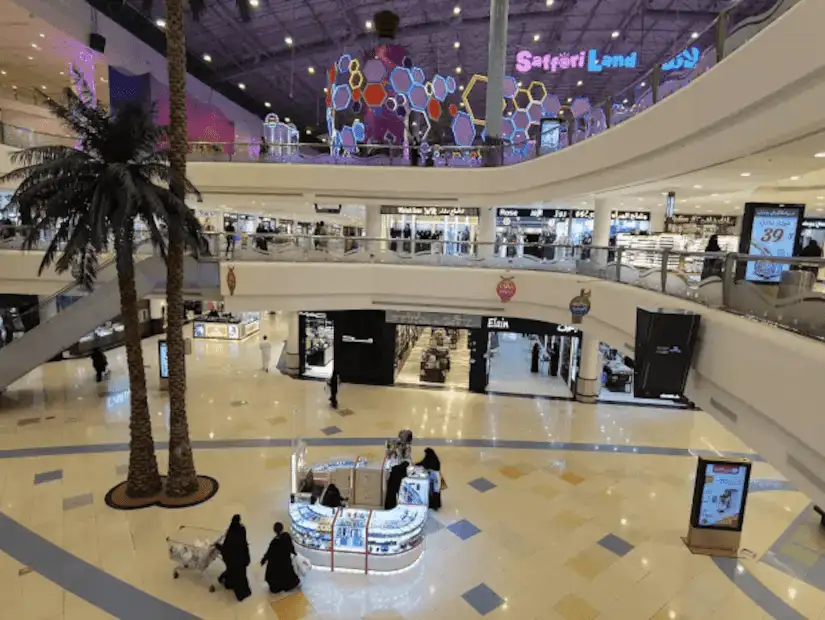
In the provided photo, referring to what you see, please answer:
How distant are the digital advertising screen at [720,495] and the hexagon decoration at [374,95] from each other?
13.1m

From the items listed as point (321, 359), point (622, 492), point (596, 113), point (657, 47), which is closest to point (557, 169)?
point (596, 113)

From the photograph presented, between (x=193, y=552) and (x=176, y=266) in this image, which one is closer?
(x=193, y=552)

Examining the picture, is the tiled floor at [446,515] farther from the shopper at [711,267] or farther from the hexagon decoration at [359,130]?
the hexagon decoration at [359,130]

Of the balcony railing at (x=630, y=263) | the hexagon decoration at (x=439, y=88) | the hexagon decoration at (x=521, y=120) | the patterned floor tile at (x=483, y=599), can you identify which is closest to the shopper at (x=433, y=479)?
the patterned floor tile at (x=483, y=599)

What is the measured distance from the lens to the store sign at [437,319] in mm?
16734

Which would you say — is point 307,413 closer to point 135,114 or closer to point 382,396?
point 382,396

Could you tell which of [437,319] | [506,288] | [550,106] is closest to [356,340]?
[437,319]

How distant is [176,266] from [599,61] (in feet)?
45.3

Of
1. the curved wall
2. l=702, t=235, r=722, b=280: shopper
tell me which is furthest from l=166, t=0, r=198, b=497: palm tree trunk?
l=702, t=235, r=722, b=280: shopper

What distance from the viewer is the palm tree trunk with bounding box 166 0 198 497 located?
343 inches

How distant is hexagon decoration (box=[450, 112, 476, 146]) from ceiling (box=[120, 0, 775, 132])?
6.38 metres

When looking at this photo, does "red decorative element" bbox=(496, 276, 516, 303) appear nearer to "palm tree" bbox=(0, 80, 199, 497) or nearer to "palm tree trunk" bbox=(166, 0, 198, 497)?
"palm tree" bbox=(0, 80, 199, 497)

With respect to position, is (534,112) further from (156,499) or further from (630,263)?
(156,499)

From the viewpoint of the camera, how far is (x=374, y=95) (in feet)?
52.6
